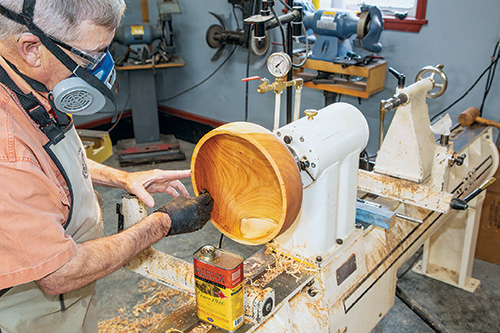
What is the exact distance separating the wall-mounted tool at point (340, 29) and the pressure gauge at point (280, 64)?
4.76 feet

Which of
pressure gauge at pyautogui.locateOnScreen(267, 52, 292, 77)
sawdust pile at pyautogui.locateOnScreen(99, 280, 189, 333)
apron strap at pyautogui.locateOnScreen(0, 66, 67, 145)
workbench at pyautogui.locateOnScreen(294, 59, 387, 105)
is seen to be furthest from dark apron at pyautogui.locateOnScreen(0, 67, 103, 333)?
workbench at pyautogui.locateOnScreen(294, 59, 387, 105)

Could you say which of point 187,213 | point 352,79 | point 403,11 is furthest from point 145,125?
point 187,213

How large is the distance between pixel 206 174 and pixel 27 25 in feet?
1.85

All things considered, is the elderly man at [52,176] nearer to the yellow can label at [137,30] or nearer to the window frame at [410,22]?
the window frame at [410,22]

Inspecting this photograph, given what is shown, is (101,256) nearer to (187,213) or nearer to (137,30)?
(187,213)

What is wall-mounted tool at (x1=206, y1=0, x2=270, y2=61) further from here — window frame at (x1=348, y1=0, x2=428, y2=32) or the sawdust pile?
the sawdust pile

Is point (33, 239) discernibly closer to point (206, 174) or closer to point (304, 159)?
point (206, 174)

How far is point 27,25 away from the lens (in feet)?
3.30

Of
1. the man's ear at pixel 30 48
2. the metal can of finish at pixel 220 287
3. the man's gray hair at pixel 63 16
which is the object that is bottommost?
the metal can of finish at pixel 220 287

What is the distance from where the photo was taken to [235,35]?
3842mm

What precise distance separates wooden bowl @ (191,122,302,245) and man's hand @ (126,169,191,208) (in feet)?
0.55

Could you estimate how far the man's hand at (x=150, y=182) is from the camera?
4.60 ft

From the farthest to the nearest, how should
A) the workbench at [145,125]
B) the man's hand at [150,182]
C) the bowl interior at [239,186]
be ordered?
the workbench at [145,125] → the man's hand at [150,182] → the bowl interior at [239,186]

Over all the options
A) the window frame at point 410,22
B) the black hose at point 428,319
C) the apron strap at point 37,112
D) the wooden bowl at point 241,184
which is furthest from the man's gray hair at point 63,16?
the window frame at point 410,22
